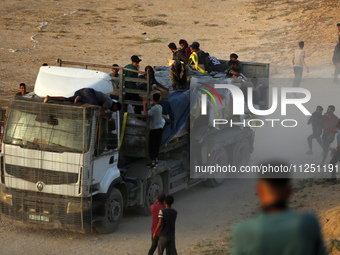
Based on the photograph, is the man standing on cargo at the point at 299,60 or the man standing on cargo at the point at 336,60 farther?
the man standing on cargo at the point at 336,60

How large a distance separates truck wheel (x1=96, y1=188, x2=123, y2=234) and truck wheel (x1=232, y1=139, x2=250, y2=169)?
4.65m

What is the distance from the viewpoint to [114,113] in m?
11.3

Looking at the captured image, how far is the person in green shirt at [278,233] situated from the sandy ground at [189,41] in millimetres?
5587

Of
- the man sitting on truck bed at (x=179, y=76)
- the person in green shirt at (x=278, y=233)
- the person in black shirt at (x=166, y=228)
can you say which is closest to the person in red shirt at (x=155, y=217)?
the person in black shirt at (x=166, y=228)

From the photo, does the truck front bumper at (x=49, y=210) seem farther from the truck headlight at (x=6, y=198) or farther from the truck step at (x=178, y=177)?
the truck step at (x=178, y=177)

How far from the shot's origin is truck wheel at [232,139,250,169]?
15391 mm

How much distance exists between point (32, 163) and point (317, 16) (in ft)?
84.5

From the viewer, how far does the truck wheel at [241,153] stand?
15391 mm

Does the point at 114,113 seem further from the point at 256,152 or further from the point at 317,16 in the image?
the point at 317,16

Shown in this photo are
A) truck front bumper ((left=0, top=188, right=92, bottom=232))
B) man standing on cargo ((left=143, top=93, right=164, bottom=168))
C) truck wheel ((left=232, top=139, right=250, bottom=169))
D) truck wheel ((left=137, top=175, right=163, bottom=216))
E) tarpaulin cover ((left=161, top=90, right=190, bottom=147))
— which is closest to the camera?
truck front bumper ((left=0, top=188, right=92, bottom=232))

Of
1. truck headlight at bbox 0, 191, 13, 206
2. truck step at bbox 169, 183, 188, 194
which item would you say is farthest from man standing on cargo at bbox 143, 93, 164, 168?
truck headlight at bbox 0, 191, 13, 206

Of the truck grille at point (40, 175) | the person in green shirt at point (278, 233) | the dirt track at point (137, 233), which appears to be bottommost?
the dirt track at point (137, 233)

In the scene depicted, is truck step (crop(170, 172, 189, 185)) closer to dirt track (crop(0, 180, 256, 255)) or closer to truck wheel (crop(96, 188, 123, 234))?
dirt track (crop(0, 180, 256, 255))

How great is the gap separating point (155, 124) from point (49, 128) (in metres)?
2.28
